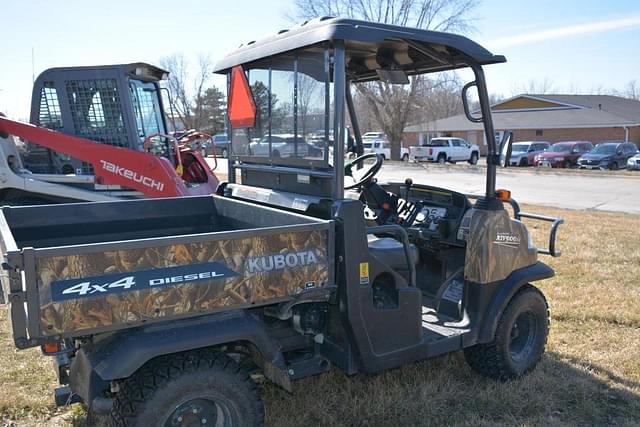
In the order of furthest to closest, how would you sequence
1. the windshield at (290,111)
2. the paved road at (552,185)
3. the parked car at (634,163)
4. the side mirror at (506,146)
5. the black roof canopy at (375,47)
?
Result: 1. the parked car at (634,163)
2. the paved road at (552,185)
3. the side mirror at (506,146)
4. the windshield at (290,111)
5. the black roof canopy at (375,47)

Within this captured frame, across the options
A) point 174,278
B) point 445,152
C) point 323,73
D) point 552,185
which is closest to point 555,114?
point 445,152

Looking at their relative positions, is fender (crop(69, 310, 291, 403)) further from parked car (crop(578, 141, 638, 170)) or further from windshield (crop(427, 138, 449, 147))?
windshield (crop(427, 138, 449, 147))

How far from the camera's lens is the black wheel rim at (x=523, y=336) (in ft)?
13.7

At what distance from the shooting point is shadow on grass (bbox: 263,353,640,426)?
3.54m

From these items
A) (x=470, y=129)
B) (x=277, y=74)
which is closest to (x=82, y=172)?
(x=277, y=74)

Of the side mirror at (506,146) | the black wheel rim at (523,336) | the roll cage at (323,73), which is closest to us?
the roll cage at (323,73)

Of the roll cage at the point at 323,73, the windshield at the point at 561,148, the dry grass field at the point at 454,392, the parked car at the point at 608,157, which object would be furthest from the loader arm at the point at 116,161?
the windshield at the point at 561,148

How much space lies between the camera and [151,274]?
2549 mm

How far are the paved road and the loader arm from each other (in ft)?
24.4

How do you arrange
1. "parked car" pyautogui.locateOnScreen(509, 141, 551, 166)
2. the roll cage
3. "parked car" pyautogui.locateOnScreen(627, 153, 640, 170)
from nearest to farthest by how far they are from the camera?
1. the roll cage
2. "parked car" pyautogui.locateOnScreen(627, 153, 640, 170)
3. "parked car" pyautogui.locateOnScreen(509, 141, 551, 166)

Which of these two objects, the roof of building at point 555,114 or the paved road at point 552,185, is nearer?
the paved road at point 552,185

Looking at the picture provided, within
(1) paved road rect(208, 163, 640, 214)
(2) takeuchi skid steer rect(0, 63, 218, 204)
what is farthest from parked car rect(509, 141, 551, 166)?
(2) takeuchi skid steer rect(0, 63, 218, 204)

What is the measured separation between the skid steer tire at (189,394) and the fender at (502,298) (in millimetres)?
1696

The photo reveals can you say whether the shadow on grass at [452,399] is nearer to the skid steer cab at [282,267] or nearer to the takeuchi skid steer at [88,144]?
the skid steer cab at [282,267]
